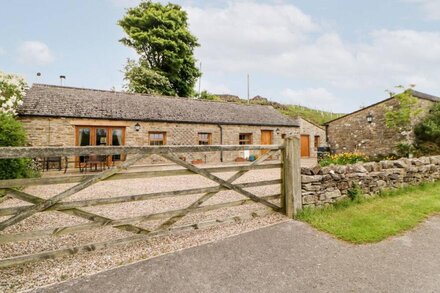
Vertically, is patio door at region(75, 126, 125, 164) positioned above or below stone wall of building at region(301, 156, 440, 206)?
above

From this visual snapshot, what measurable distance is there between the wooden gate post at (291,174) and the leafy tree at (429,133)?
14307 mm

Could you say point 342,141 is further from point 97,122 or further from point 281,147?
point 97,122

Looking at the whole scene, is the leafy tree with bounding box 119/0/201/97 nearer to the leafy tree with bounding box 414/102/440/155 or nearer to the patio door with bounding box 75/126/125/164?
the patio door with bounding box 75/126/125/164

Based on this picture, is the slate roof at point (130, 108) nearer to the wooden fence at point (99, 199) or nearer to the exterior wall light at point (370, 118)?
the exterior wall light at point (370, 118)

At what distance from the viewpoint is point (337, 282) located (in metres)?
2.99

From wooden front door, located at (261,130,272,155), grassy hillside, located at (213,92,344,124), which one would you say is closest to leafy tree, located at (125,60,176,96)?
wooden front door, located at (261,130,272,155)

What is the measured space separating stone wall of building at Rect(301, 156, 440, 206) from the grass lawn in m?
0.24

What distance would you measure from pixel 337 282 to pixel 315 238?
4.11ft

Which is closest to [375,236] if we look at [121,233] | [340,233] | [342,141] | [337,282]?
[340,233]

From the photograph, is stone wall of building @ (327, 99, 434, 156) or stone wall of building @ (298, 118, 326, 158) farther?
stone wall of building @ (298, 118, 326, 158)

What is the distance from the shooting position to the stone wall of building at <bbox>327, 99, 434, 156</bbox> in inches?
664

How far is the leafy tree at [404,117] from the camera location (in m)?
15.0

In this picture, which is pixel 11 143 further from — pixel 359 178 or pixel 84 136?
pixel 359 178

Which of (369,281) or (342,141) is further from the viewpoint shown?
(342,141)
